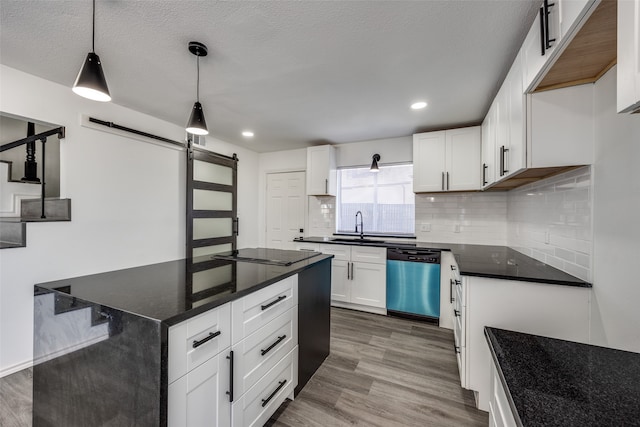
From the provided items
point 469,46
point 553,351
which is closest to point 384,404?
point 553,351

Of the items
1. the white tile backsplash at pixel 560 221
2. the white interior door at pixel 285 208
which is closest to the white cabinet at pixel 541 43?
the white tile backsplash at pixel 560 221

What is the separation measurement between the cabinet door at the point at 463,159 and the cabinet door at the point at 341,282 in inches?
67.8

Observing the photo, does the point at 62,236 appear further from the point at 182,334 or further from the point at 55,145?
the point at 182,334

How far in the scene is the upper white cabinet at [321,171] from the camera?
4.11 m

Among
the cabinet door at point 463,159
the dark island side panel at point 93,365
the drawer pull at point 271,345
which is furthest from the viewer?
the cabinet door at point 463,159

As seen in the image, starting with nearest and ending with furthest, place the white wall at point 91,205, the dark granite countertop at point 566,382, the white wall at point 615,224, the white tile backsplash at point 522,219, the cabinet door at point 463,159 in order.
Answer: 1. the dark granite countertop at point 566,382
2. the white wall at point 615,224
3. the white tile backsplash at point 522,219
4. the white wall at point 91,205
5. the cabinet door at point 463,159

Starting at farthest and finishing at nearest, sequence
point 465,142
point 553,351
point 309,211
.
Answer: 1. point 309,211
2. point 465,142
3. point 553,351

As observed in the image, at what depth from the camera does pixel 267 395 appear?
1.56 meters

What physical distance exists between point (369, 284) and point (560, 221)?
6.97 feet

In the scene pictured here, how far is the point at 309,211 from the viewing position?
4.59 metres

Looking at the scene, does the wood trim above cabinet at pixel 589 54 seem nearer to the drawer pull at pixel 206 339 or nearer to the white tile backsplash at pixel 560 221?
the white tile backsplash at pixel 560 221

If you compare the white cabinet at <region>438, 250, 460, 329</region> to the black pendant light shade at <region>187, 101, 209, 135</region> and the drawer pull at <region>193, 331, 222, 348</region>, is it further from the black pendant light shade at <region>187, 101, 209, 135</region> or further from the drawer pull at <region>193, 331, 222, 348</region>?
the black pendant light shade at <region>187, 101, 209, 135</region>

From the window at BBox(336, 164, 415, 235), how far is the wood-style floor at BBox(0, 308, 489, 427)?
1.72 metres

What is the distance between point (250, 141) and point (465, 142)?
10.3 feet
